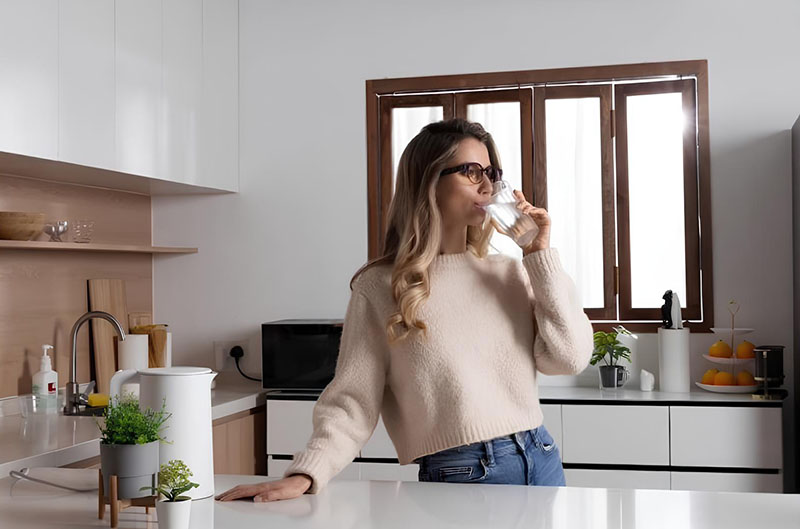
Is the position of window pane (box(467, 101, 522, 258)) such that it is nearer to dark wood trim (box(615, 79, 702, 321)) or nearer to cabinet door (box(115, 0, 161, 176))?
dark wood trim (box(615, 79, 702, 321))

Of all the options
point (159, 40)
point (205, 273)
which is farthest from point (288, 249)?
point (159, 40)

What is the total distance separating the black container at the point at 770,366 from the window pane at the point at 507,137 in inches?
39.9

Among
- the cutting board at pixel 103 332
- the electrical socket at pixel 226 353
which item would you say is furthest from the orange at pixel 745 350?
the cutting board at pixel 103 332

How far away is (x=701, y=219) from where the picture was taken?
3389mm

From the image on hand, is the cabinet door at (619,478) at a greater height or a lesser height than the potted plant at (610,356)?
lesser

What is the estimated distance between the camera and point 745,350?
3.19 metres

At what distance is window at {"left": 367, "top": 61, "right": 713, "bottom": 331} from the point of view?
343 centimetres

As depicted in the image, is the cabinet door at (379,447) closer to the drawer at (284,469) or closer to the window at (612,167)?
the drawer at (284,469)

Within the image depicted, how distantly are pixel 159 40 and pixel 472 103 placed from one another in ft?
4.20

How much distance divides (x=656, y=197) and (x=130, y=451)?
8.61 ft

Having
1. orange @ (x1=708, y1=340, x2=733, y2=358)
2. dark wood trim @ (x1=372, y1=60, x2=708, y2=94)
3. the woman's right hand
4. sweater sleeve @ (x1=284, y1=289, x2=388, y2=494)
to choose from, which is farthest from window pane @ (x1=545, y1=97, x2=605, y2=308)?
the woman's right hand

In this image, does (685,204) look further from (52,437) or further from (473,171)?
(52,437)

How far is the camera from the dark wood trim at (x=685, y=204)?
3428 mm

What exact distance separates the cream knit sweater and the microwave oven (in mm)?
1562
